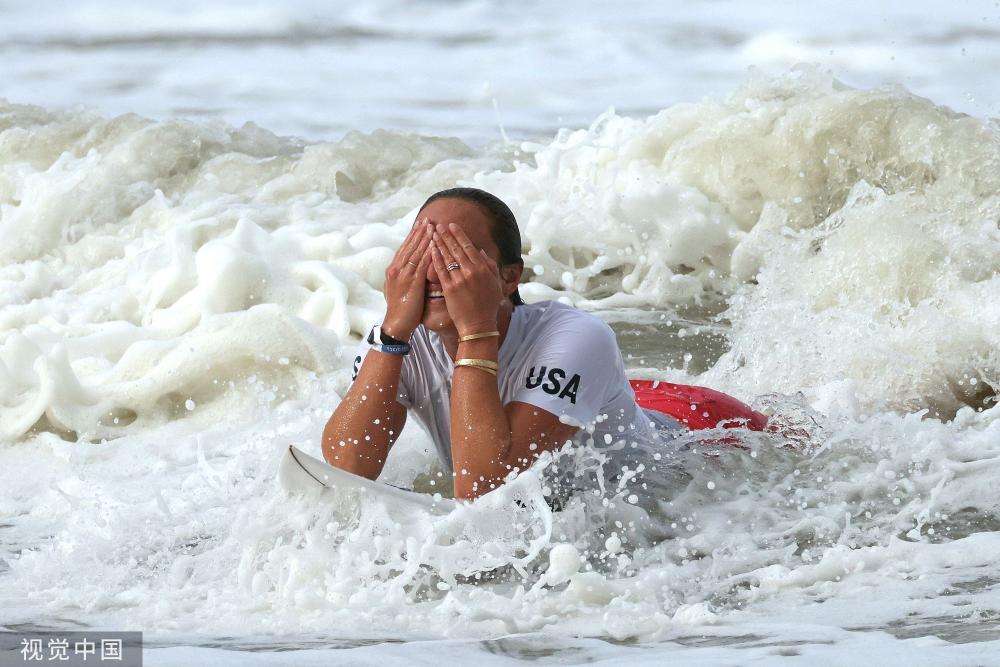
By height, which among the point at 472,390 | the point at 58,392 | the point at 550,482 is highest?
the point at 472,390

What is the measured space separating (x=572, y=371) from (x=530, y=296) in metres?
3.16

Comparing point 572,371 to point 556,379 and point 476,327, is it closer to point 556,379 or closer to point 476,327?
point 556,379

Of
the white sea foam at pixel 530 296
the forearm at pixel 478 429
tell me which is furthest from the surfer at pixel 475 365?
the white sea foam at pixel 530 296

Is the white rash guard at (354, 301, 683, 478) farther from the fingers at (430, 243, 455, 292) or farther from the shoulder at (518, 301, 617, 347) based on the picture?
the fingers at (430, 243, 455, 292)

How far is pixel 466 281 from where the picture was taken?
9.92ft

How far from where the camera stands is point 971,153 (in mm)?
6559

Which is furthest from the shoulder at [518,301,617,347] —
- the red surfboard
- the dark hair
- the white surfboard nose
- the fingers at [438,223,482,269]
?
the red surfboard

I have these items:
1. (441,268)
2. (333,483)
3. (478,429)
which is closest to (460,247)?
(441,268)

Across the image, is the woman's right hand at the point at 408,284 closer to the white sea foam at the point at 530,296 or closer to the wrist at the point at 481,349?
the wrist at the point at 481,349

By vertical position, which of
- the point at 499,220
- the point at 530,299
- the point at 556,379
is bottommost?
the point at 530,299

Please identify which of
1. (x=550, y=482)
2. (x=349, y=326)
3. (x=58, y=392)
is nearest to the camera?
(x=550, y=482)

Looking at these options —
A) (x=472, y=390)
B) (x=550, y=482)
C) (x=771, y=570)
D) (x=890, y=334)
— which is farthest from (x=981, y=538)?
(x=890, y=334)

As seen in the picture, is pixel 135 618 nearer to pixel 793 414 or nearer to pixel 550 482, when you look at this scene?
pixel 550 482

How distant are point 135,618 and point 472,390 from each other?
0.92 m
